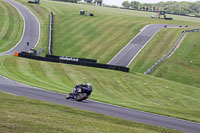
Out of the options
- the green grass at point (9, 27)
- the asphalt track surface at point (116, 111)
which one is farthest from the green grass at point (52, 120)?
the green grass at point (9, 27)

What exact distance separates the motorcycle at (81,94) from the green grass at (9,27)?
4815cm

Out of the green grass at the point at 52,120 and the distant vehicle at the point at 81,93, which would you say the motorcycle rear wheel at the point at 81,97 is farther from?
the green grass at the point at 52,120

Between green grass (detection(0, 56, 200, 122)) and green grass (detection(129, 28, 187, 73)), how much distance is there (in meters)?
14.2

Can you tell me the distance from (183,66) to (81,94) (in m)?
44.5

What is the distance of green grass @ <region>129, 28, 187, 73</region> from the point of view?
67688mm

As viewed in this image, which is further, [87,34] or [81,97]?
[87,34]

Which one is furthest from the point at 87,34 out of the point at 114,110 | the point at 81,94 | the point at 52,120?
the point at 52,120

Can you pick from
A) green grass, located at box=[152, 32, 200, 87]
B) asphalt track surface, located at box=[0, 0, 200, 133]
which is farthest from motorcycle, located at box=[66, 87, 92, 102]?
green grass, located at box=[152, 32, 200, 87]

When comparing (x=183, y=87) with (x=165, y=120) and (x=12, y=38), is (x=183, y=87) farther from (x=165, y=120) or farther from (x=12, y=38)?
(x=12, y=38)

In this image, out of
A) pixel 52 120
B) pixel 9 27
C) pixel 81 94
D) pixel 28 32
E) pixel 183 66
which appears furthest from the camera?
pixel 9 27

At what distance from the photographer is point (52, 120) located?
1752 centimetres

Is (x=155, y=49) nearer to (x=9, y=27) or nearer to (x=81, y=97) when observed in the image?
(x=9, y=27)

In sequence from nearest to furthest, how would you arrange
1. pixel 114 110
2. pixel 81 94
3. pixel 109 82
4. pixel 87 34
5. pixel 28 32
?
pixel 114 110
pixel 81 94
pixel 109 82
pixel 28 32
pixel 87 34

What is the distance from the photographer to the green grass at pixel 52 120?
51.6 ft
